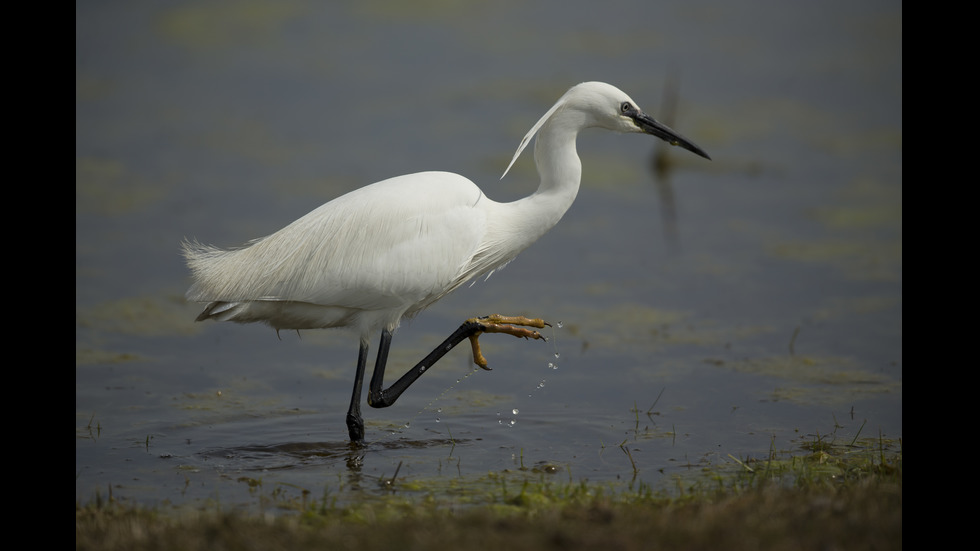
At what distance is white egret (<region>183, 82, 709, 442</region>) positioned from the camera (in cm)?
591

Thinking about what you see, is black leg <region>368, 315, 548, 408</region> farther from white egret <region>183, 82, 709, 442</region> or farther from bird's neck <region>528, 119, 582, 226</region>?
bird's neck <region>528, 119, 582, 226</region>

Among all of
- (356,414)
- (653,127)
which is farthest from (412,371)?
(653,127)

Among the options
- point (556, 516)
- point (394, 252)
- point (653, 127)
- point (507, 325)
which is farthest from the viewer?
point (653, 127)

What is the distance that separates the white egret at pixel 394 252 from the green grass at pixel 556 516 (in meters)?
1.04

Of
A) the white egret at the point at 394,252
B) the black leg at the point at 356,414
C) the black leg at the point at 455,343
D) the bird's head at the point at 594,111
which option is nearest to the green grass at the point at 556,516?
the black leg at the point at 356,414

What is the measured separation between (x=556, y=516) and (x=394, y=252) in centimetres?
223

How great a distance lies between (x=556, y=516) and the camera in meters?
4.12

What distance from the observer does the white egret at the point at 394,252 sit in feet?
19.4

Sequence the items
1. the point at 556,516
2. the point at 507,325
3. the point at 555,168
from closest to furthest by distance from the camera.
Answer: the point at 556,516 → the point at 507,325 → the point at 555,168

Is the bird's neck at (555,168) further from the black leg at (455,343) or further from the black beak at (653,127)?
the black leg at (455,343)

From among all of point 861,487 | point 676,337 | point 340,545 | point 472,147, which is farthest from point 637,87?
point 340,545

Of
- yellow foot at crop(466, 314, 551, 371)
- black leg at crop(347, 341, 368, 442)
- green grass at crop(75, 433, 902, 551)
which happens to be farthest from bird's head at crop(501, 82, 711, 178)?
green grass at crop(75, 433, 902, 551)

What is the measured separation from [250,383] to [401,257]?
2.13m

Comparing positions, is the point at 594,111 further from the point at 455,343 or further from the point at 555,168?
the point at 455,343
